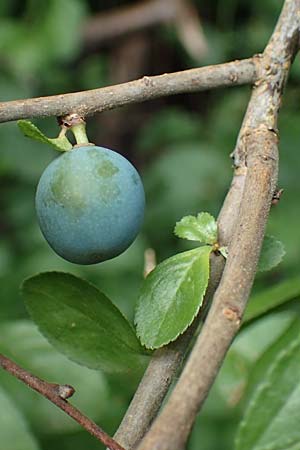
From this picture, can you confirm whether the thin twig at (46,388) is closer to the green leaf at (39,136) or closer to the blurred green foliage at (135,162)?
the green leaf at (39,136)

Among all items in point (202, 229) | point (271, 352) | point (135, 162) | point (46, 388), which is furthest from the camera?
point (135, 162)

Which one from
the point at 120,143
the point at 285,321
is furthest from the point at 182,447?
the point at 120,143

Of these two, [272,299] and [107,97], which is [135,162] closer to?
[272,299]

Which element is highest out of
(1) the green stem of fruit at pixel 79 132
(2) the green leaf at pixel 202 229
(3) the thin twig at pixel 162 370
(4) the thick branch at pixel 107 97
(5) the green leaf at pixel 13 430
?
(4) the thick branch at pixel 107 97

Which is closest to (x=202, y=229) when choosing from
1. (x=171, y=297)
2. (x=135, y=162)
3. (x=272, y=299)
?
(x=171, y=297)

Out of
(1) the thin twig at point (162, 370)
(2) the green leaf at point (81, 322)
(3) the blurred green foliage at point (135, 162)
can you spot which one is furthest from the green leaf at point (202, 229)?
(3) the blurred green foliage at point (135, 162)
